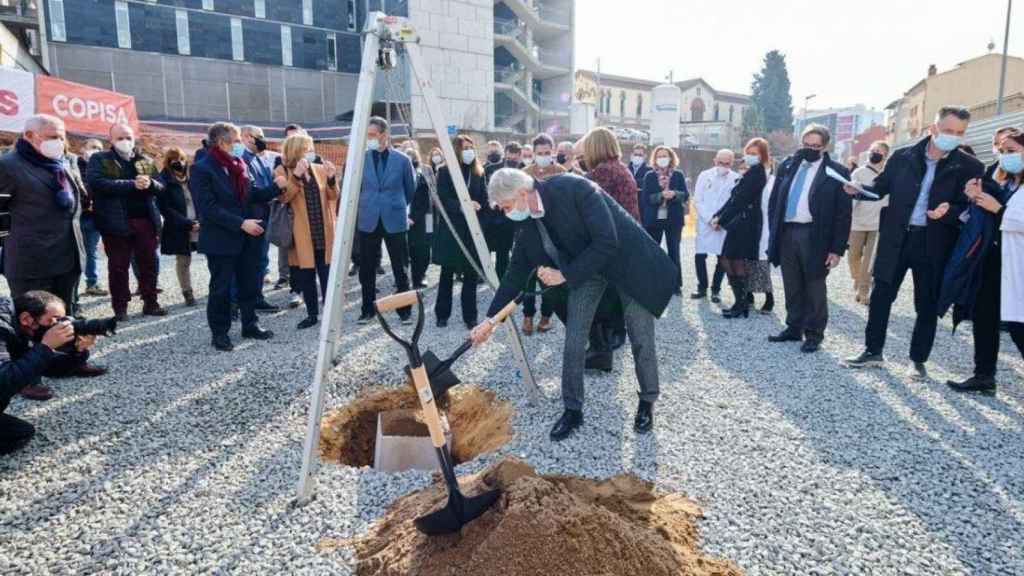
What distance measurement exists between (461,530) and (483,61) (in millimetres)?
30576

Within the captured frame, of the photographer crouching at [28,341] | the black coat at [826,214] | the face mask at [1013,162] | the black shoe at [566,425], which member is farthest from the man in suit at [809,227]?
the photographer crouching at [28,341]

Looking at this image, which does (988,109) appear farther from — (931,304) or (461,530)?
(461,530)

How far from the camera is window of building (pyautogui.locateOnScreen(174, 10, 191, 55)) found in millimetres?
27766

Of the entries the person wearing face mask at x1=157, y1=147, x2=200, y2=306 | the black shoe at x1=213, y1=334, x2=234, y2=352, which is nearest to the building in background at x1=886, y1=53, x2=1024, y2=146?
the person wearing face mask at x1=157, y1=147, x2=200, y2=306

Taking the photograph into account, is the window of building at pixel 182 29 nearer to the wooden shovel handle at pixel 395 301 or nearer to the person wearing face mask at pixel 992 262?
the wooden shovel handle at pixel 395 301

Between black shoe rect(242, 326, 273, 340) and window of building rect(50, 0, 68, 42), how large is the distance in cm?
2833

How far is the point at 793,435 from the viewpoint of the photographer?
A: 3729 mm

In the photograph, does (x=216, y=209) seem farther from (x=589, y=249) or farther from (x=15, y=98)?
(x=15, y=98)

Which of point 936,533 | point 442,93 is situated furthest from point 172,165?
point 442,93

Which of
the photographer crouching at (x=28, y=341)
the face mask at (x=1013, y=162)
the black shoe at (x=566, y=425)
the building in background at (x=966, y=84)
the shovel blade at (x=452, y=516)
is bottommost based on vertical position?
the black shoe at (x=566, y=425)

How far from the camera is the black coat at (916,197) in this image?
443 cm

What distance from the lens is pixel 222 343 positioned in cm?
548

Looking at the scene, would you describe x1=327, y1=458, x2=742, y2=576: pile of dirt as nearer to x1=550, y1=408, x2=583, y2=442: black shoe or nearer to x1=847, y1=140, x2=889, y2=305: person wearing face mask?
x1=550, y1=408, x2=583, y2=442: black shoe

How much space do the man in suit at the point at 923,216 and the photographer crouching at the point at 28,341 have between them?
5501 millimetres
